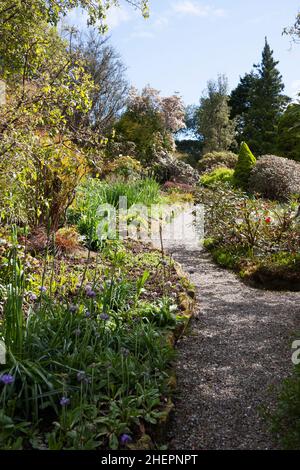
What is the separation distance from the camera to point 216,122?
27047 mm

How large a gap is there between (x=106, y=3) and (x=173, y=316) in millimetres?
2939

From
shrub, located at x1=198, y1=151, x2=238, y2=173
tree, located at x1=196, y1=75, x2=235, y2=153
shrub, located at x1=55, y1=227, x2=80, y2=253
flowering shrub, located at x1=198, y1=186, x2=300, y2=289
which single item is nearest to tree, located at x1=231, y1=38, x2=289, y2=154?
tree, located at x1=196, y1=75, x2=235, y2=153

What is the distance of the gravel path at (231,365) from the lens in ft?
7.25

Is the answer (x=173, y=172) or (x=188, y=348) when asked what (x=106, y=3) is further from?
(x=173, y=172)

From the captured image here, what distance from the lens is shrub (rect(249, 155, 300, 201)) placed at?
37.0 ft

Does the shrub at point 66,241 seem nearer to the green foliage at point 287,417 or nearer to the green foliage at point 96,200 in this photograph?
the green foliage at point 96,200

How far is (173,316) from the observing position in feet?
10.7

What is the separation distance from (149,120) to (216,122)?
9.48 m

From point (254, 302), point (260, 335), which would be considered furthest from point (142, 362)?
point (254, 302)

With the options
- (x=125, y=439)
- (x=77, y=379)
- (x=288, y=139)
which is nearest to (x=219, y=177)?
(x=288, y=139)

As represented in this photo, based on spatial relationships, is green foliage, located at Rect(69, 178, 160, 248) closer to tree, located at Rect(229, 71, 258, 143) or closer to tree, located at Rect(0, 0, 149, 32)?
tree, located at Rect(0, 0, 149, 32)

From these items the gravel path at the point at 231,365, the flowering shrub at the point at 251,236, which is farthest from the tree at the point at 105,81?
the gravel path at the point at 231,365

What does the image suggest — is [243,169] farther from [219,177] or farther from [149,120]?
[149,120]

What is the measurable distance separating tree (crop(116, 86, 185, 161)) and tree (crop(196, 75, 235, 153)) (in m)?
4.83
